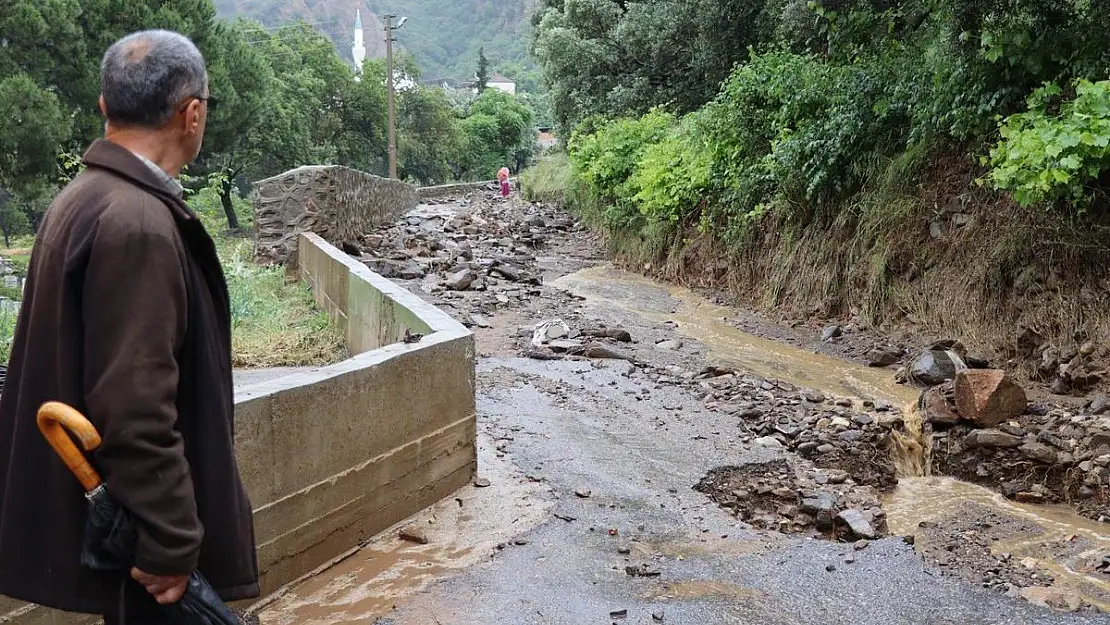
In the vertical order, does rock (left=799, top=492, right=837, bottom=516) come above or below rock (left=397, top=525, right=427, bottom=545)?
below

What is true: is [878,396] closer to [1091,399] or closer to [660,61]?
[1091,399]

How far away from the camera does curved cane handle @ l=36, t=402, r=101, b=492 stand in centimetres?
190

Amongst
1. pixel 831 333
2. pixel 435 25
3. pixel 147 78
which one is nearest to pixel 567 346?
pixel 831 333

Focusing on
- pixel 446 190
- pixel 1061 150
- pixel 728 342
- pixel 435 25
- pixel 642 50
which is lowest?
pixel 446 190

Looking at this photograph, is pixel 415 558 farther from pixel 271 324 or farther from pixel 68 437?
pixel 271 324

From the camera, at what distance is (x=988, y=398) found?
22.1ft

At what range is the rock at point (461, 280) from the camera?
41.5ft

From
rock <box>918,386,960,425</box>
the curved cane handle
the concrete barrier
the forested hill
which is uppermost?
the forested hill

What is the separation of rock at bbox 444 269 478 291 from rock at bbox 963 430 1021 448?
7.49m

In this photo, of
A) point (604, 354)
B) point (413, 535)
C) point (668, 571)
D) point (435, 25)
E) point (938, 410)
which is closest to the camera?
point (668, 571)

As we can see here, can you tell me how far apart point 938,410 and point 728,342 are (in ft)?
11.2

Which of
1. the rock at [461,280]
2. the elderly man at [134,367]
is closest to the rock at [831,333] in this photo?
the rock at [461,280]

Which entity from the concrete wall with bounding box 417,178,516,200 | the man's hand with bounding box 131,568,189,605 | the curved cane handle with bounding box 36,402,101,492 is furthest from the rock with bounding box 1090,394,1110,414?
the concrete wall with bounding box 417,178,516,200

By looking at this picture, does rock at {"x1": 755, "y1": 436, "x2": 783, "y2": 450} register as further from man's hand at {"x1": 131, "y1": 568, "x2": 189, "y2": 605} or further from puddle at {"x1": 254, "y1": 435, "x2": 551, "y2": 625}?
man's hand at {"x1": 131, "y1": 568, "x2": 189, "y2": 605}
